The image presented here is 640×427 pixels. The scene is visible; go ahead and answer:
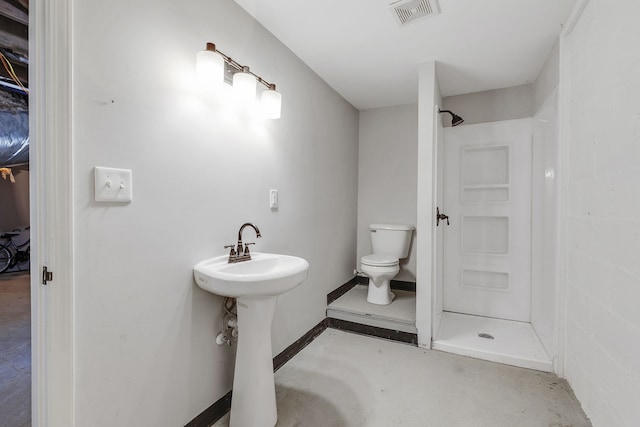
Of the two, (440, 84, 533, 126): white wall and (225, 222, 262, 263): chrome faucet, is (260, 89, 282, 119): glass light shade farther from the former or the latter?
(440, 84, 533, 126): white wall

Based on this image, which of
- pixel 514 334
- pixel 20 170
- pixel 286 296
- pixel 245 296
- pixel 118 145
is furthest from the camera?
pixel 20 170

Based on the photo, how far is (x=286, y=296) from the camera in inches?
78.8

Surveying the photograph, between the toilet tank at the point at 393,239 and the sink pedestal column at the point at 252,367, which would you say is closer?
the sink pedestal column at the point at 252,367

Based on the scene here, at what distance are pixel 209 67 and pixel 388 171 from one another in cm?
228

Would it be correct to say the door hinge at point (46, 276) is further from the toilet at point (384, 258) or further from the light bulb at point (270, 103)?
the toilet at point (384, 258)

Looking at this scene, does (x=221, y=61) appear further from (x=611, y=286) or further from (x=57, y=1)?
(x=611, y=286)

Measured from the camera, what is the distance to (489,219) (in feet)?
8.80

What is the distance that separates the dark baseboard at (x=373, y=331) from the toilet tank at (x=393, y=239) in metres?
0.77

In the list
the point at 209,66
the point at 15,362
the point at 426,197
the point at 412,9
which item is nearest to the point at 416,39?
the point at 412,9

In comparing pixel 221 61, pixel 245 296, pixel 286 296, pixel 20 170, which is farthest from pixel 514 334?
pixel 20 170

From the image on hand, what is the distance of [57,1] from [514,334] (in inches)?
126

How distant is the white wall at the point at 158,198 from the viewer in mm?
961

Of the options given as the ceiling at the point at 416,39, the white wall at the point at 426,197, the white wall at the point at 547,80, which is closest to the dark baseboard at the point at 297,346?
the white wall at the point at 426,197

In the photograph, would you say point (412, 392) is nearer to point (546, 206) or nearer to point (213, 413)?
point (213, 413)
